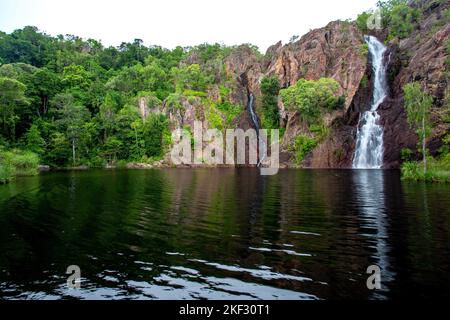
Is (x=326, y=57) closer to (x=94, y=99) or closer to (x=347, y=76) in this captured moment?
(x=347, y=76)

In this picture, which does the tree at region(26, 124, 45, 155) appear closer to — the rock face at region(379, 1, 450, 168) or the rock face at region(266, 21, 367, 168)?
the rock face at region(266, 21, 367, 168)

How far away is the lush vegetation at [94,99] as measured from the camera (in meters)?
84.8

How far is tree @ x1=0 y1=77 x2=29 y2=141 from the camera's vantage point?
250ft

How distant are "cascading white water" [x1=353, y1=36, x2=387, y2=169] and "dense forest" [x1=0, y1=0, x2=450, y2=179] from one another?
823 cm

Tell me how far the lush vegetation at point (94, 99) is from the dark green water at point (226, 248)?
2541 inches

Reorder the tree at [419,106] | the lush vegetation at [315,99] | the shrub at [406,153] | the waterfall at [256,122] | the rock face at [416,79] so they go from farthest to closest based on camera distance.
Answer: the waterfall at [256,122]
the lush vegetation at [315,99]
the shrub at [406,153]
the rock face at [416,79]
the tree at [419,106]

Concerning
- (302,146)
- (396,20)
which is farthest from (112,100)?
(396,20)

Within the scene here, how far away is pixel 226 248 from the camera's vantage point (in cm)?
1416

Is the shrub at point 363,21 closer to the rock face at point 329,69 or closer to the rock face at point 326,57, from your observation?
the rock face at point 329,69

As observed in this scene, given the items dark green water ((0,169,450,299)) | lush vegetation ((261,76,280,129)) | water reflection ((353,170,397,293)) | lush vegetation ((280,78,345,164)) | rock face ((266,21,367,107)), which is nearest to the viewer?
dark green water ((0,169,450,299))

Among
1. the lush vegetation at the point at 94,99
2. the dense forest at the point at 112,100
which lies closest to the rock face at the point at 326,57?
the dense forest at the point at 112,100

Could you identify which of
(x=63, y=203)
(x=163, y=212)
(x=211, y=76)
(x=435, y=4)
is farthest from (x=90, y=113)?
(x=435, y=4)

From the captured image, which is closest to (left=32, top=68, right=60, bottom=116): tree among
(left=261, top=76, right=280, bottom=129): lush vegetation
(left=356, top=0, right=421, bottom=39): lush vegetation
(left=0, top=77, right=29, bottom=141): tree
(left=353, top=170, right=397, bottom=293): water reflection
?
(left=0, top=77, right=29, bottom=141): tree

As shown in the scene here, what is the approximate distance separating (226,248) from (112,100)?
103 meters
